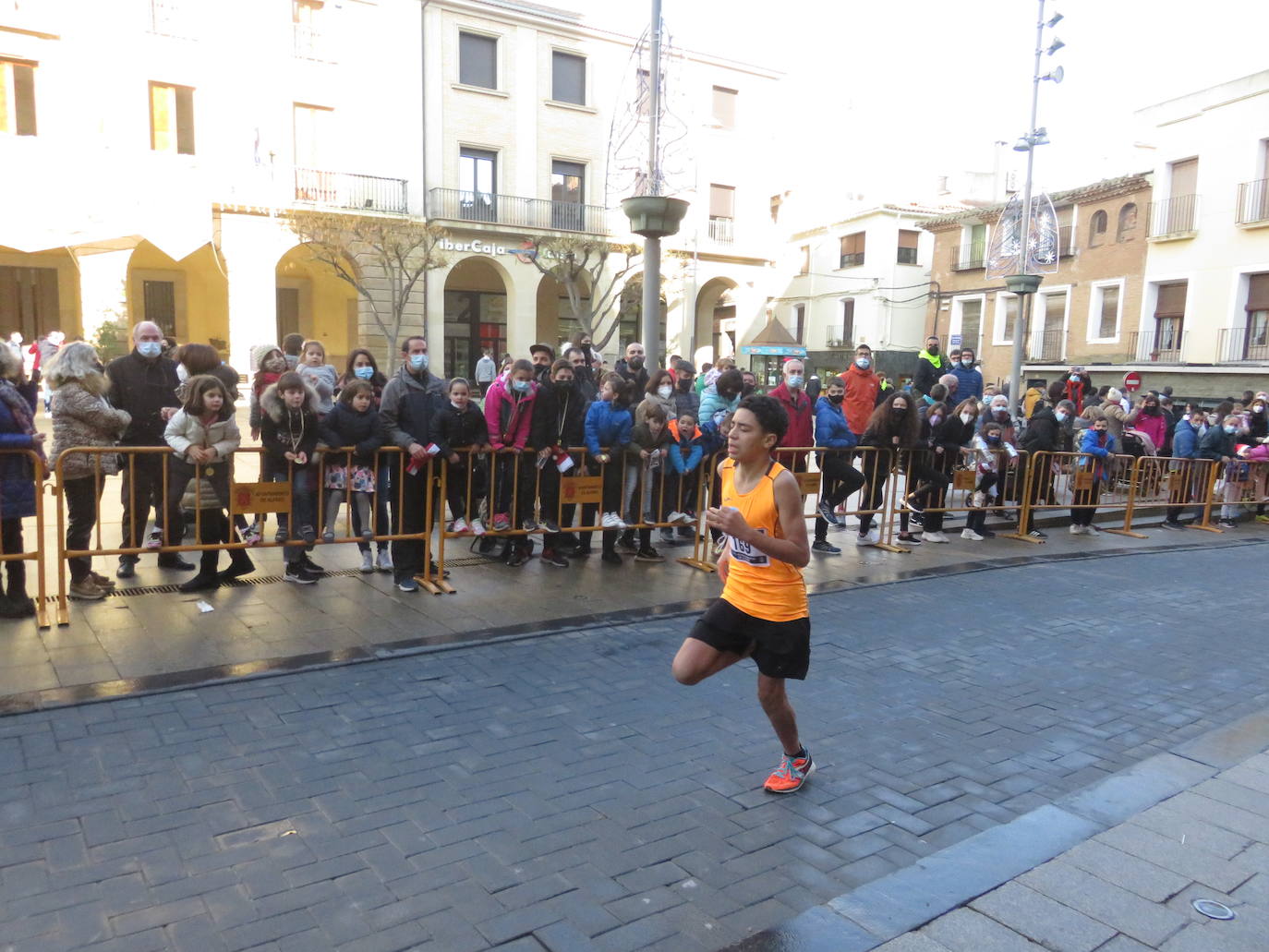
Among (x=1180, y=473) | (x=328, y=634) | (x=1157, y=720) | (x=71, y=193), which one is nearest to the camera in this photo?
(x=1157, y=720)

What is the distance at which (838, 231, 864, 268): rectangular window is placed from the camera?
40.6 m

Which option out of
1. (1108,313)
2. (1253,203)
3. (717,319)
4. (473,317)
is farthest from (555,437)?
(717,319)

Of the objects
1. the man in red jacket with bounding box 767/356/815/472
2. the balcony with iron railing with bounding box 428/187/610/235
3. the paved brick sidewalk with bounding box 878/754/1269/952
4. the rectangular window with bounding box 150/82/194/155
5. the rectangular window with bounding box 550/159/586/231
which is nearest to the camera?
the paved brick sidewalk with bounding box 878/754/1269/952

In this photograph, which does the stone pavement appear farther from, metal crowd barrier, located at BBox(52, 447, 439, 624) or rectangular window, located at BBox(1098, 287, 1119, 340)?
Answer: rectangular window, located at BBox(1098, 287, 1119, 340)

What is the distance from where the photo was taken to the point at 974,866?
3365mm

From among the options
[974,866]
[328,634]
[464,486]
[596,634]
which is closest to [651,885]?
[974,866]

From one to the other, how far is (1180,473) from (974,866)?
12139 mm

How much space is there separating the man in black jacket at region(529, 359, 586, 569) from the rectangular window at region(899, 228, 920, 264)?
35.1 m

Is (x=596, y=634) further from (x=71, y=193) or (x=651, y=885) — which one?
(x=71, y=193)

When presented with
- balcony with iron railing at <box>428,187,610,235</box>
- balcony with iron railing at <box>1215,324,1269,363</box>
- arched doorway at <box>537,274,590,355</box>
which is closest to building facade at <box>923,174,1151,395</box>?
balcony with iron railing at <box>1215,324,1269,363</box>

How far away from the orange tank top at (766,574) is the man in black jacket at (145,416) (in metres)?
4.76

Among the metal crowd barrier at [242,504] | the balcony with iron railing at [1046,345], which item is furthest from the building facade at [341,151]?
the metal crowd barrier at [242,504]

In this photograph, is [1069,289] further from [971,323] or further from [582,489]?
[582,489]

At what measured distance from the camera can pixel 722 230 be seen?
1383 inches
